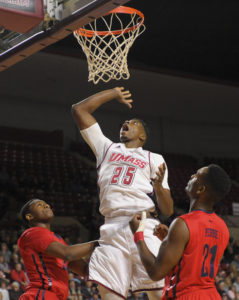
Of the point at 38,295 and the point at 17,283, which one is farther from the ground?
the point at 38,295

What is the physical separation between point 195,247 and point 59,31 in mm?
2282

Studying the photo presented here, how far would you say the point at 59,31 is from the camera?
14.8 ft

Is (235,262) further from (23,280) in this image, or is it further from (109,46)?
(109,46)

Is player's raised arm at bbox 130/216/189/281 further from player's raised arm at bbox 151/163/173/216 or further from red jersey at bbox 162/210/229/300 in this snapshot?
player's raised arm at bbox 151/163/173/216

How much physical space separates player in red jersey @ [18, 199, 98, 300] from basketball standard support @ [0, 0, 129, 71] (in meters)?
1.37

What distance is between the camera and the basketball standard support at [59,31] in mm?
4184

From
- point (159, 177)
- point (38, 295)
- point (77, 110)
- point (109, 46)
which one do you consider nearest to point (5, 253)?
point (109, 46)

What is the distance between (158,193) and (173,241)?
41.4 inches

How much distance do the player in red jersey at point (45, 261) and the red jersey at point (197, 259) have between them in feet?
3.74

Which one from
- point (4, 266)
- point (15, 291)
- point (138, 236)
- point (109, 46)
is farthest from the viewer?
point (4, 266)

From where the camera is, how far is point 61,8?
4.50 m

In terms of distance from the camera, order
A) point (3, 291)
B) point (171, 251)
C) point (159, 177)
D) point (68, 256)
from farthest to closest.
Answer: point (3, 291), point (68, 256), point (159, 177), point (171, 251)

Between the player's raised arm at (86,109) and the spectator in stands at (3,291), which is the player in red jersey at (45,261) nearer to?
the player's raised arm at (86,109)

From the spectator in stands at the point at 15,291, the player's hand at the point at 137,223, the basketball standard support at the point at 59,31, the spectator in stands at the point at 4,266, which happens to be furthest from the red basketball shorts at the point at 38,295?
the spectator in stands at the point at 4,266
